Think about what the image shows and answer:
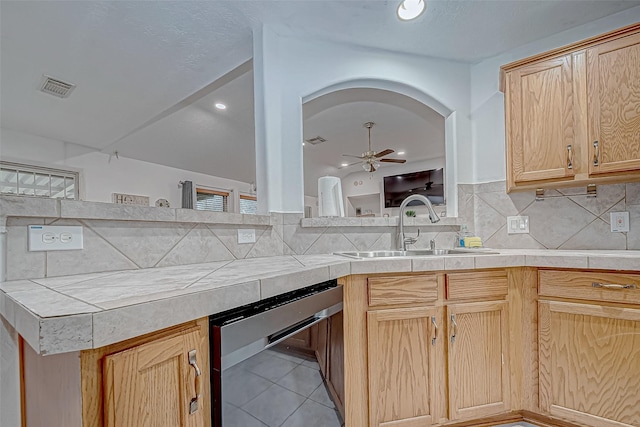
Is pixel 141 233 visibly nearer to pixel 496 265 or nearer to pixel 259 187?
pixel 259 187

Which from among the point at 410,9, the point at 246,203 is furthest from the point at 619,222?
the point at 246,203

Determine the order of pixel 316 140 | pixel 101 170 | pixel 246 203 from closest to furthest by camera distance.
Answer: pixel 101 170, pixel 316 140, pixel 246 203

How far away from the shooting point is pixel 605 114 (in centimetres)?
143

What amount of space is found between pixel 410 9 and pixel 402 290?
1.62 meters

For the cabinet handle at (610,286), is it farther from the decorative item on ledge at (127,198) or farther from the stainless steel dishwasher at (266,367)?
the decorative item on ledge at (127,198)

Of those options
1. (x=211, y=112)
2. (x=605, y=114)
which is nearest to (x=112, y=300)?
(x=605, y=114)

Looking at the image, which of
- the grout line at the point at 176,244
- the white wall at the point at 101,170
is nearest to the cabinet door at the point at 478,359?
the grout line at the point at 176,244

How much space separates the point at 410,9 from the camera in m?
1.61

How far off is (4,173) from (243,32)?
3690 mm

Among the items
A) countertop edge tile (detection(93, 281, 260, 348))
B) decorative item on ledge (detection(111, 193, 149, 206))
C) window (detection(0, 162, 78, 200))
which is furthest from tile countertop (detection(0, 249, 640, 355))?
decorative item on ledge (detection(111, 193, 149, 206))

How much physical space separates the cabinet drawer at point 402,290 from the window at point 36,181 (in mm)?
3887

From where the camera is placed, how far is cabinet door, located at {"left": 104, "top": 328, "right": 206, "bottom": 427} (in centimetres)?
49

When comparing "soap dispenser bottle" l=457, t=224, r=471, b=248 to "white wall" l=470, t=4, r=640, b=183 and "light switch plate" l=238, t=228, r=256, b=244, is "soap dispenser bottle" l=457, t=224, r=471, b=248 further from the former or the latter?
"light switch plate" l=238, t=228, r=256, b=244

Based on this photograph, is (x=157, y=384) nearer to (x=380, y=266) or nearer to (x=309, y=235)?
(x=380, y=266)
